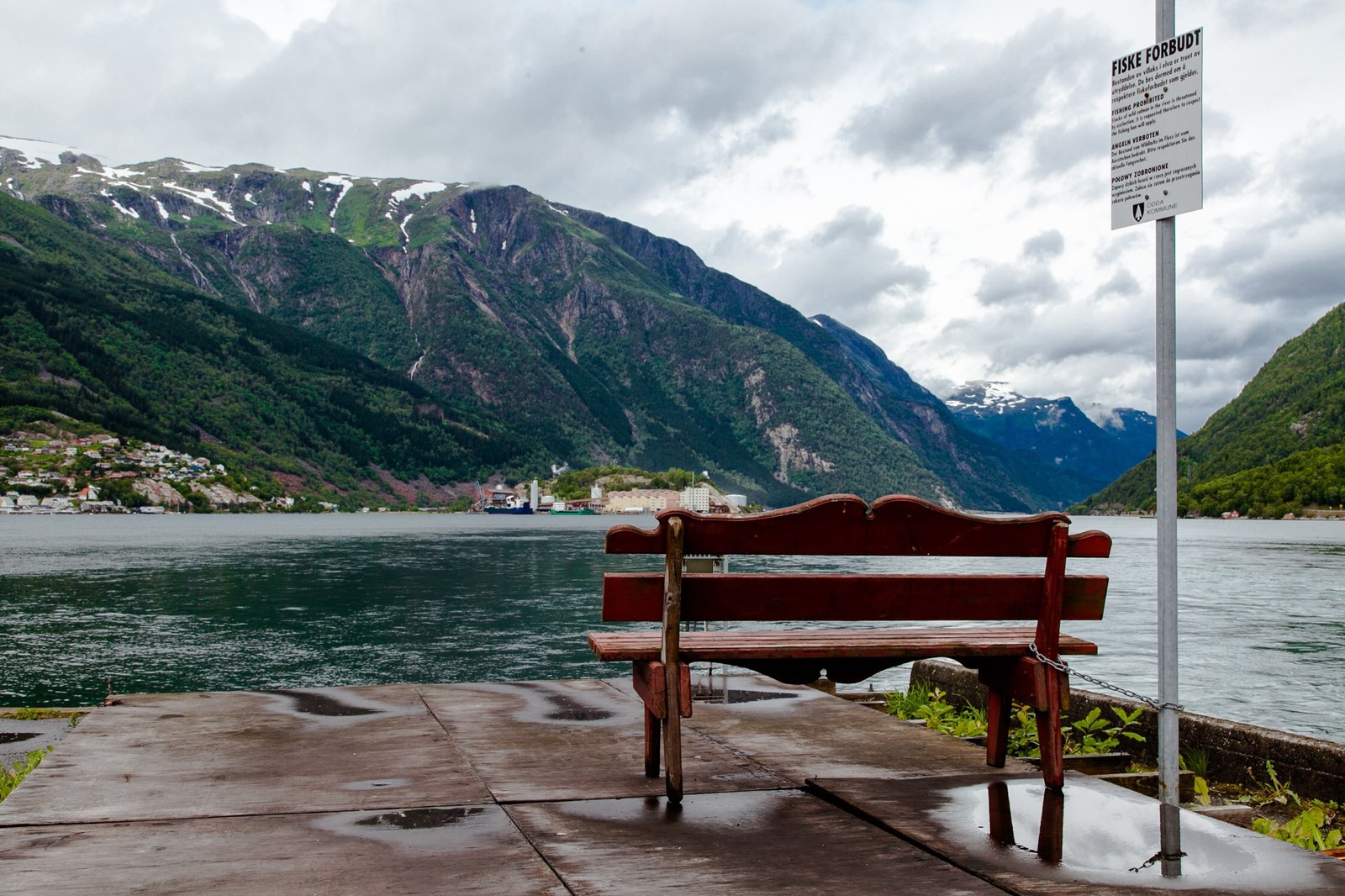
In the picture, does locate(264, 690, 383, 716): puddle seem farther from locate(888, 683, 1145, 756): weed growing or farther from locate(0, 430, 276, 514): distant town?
locate(0, 430, 276, 514): distant town

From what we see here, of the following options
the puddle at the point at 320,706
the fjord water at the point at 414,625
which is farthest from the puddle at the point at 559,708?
the fjord water at the point at 414,625

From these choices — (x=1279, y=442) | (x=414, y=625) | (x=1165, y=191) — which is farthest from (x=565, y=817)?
(x=1279, y=442)

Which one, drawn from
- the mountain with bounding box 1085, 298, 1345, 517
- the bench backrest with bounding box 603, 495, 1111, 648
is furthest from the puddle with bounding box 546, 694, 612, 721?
the mountain with bounding box 1085, 298, 1345, 517

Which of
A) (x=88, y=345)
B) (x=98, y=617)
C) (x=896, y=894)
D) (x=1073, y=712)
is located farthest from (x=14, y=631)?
(x=88, y=345)

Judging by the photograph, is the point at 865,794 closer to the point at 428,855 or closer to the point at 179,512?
the point at 428,855

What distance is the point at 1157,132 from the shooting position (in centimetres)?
437

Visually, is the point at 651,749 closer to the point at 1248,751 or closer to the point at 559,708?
the point at 559,708

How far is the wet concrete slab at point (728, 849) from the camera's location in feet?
12.8

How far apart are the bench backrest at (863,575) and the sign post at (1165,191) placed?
0.73 meters

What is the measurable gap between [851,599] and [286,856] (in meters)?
2.70

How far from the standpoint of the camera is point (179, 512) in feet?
563

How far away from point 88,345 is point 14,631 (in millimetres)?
193972

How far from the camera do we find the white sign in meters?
4.23

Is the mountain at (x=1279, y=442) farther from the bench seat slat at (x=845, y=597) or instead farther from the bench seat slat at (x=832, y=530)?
the bench seat slat at (x=832, y=530)
